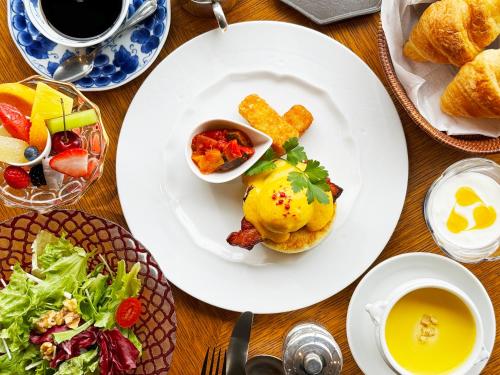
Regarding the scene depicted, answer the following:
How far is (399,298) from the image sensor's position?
4.23ft

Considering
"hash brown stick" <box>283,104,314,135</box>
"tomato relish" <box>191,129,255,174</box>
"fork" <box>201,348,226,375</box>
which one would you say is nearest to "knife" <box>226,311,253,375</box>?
"fork" <box>201,348,226,375</box>

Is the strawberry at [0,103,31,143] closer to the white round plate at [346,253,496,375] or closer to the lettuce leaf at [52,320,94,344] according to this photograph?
the lettuce leaf at [52,320,94,344]

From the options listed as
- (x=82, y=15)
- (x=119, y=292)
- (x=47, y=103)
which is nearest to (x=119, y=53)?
(x=82, y=15)

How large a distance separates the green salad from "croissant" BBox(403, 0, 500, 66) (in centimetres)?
82

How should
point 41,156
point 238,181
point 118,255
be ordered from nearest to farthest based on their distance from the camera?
point 41,156, point 118,255, point 238,181

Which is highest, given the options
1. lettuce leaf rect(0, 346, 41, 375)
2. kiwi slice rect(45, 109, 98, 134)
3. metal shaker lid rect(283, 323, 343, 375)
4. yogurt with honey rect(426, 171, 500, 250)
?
kiwi slice rect(45, 109, 98, 134)

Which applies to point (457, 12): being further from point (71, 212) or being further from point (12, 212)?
point (12, 212)

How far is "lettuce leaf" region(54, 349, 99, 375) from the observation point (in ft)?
4.11

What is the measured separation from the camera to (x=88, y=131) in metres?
1.35

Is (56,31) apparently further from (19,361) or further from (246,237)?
(19,361)

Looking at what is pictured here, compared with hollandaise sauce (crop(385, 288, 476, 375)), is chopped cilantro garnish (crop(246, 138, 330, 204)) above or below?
above

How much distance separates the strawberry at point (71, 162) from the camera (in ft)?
4.14

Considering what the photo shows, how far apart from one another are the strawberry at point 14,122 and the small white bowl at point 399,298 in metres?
0.85

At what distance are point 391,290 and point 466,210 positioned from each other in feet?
0.84
